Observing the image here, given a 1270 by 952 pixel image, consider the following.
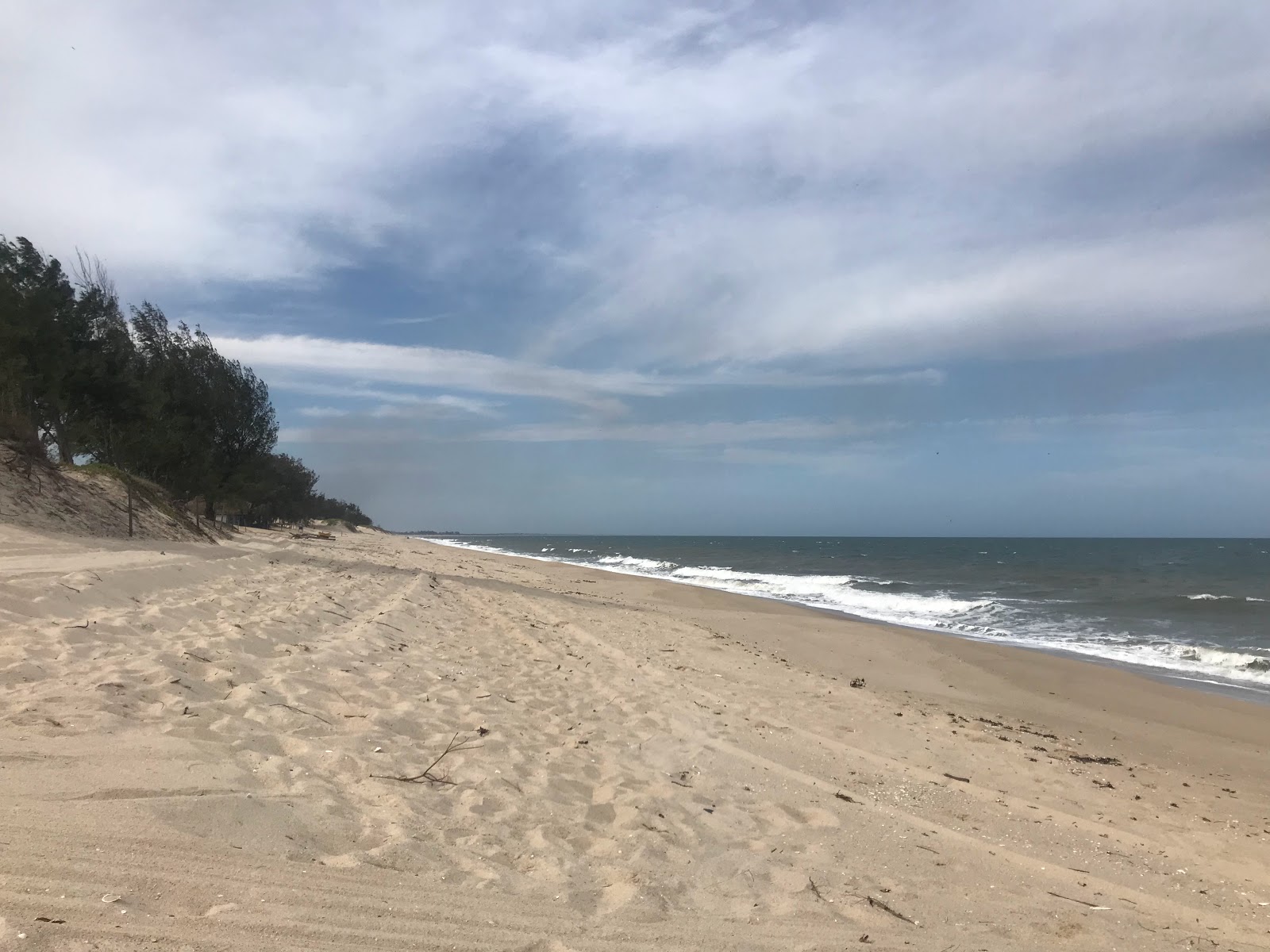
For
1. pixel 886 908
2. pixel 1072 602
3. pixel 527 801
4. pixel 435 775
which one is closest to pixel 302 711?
pixel 435 775

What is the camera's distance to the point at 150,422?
78.6 ft

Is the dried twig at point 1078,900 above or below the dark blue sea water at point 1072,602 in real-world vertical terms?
above

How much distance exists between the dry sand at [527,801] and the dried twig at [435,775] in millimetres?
52

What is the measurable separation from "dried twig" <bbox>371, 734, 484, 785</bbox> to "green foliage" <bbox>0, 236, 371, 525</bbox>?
16.4 metres

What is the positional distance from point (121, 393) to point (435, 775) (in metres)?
23.6

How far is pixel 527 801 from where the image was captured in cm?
462

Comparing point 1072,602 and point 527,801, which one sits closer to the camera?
point 527,801

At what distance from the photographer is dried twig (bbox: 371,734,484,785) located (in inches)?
178

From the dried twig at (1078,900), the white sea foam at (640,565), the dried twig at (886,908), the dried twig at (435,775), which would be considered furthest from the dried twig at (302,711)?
the white sea foam at (640,565)

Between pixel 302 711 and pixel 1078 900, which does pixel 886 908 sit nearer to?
pixel 1078 900

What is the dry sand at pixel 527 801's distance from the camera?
2963mm

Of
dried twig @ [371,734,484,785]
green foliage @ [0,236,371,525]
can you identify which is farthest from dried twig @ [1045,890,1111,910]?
green foliage @ [0,236,371,525]

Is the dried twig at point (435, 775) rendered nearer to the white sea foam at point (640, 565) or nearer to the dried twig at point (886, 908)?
the dried twig at point (886, 908)

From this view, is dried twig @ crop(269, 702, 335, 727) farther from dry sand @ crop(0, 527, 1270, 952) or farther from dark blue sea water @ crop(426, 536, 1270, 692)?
dark blue sea water @ crop(426, 536, 1270, 692)
